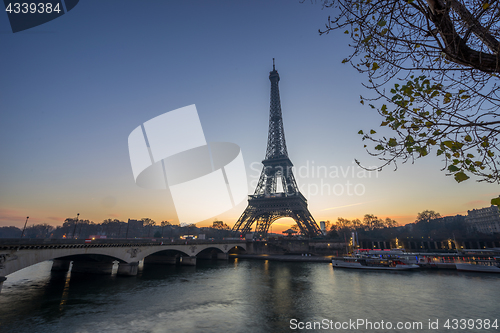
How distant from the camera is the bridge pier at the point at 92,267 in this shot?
116ft

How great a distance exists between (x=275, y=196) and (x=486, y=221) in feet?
394

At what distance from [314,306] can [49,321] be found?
19659mm

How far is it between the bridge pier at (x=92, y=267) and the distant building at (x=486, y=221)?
5830 inches

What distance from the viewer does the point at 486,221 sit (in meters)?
116

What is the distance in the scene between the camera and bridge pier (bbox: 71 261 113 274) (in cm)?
3531

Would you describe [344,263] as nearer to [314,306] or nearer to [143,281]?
[314,306]

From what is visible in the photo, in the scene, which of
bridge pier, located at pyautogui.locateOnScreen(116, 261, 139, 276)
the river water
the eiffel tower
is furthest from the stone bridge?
the eiffel tower

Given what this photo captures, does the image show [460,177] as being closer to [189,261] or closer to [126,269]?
[126,269]

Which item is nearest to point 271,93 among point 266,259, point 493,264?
point 266,259

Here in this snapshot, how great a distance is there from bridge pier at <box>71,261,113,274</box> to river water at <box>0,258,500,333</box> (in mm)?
3891

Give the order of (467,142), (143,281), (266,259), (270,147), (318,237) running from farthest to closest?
(270,147) → (318,237) → (266,259) → (143,281) → (467,142)

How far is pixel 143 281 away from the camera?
3072 cm

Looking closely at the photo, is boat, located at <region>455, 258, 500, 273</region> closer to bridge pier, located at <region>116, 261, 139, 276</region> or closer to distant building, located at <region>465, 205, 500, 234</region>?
bridge pier, located at <region>116, 261, 139, 276</region>

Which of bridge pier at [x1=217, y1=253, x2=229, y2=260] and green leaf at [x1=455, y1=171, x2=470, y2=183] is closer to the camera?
green leaf at [x1=455, y1=171, x2=470, y2=183]
